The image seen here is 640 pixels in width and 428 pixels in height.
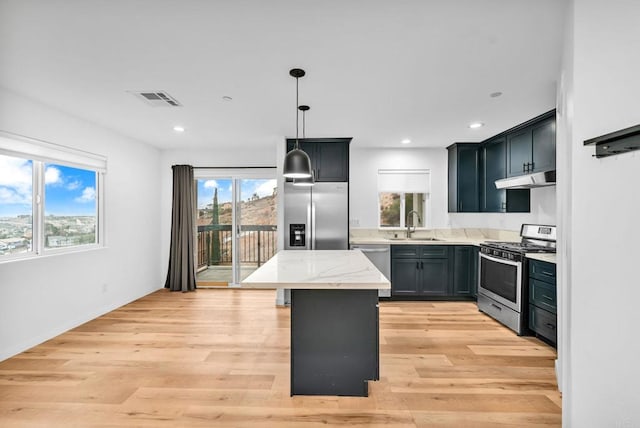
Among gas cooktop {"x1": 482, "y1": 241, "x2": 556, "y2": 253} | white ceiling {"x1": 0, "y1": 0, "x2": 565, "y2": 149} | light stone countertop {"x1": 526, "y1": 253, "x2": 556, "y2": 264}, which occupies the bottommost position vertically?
light stone countertop {"x1": 526, "y1": 253, "x2": 556, "y2": 264}

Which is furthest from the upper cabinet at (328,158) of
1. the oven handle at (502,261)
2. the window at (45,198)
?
the window at (45,198)

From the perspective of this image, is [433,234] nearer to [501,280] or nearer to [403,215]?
[403,215]

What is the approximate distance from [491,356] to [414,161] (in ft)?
11.0

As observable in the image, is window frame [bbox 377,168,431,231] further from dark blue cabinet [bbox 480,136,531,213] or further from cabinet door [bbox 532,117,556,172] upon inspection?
cabinet door [bbox 532,117,556,172]

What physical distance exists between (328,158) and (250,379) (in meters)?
Answer: 3.19

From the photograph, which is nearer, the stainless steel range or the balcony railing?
the stainless steel range

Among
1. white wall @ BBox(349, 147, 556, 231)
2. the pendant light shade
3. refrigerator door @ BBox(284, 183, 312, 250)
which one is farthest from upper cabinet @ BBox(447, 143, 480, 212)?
the pendant light shade

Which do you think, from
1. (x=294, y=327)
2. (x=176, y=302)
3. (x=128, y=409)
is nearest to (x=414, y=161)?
(x=294, y=327)

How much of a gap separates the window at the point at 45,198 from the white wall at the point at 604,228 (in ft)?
14.2

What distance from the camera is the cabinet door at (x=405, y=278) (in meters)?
4.70

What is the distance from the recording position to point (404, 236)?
5332 mm

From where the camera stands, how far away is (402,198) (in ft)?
17.9

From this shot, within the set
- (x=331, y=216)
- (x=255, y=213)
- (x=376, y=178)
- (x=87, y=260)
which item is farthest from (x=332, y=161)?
(x=87, y=260)

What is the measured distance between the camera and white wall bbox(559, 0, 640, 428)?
1.38 meters
